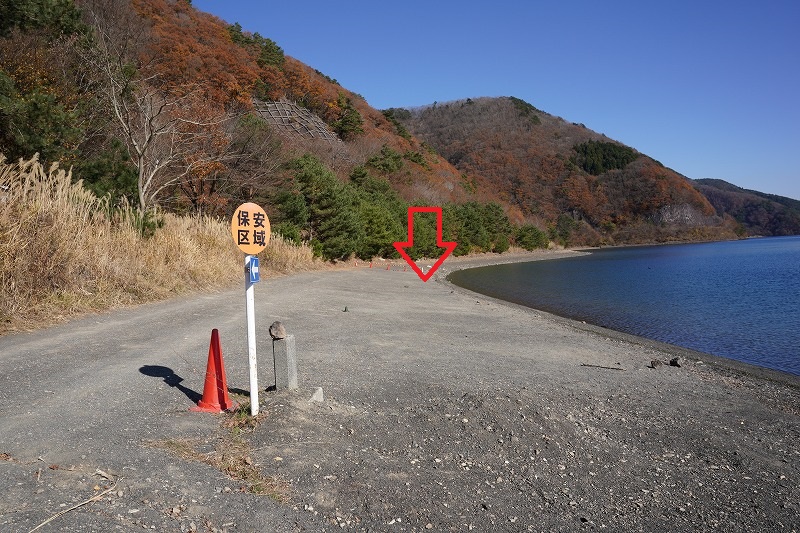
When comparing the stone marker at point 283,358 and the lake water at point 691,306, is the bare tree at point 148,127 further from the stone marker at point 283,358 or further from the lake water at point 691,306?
the lake water at point 691,306

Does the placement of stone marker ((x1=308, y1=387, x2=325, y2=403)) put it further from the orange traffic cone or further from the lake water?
the lake water

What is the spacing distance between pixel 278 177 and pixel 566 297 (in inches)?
532

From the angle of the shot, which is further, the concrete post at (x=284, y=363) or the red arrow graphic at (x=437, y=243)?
the red arrow graphic at (x=437, y=243)

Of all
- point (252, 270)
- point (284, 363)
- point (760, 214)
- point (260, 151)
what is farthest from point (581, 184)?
point (252, 270)

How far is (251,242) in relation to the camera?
4.83 m

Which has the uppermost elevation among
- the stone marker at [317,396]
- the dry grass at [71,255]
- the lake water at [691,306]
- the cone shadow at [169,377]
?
the dry grass at [71,255]

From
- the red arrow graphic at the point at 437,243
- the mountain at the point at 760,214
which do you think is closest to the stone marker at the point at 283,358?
the red arrow graphic at the point at 437,243

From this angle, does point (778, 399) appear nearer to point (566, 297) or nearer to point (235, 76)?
point (566, 297)

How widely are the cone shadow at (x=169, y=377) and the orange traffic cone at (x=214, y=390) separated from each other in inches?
10.7

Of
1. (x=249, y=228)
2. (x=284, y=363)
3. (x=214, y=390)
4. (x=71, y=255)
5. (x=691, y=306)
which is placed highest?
(x=249, y=228)

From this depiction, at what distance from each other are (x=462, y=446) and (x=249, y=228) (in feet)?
8.27

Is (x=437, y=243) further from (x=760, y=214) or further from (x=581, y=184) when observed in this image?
(x=760, y=214)

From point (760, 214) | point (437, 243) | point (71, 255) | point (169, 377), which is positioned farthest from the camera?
point (760, 214)

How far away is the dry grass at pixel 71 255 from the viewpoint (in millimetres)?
8500
